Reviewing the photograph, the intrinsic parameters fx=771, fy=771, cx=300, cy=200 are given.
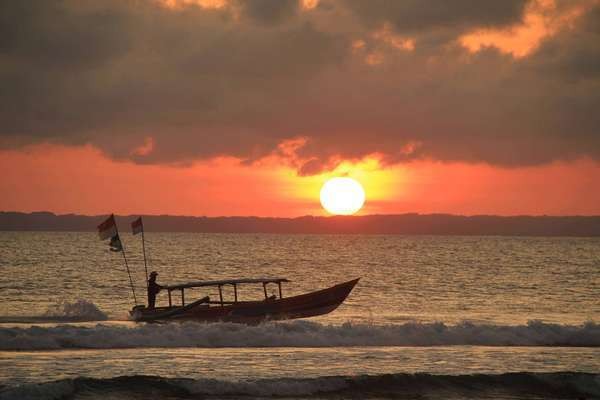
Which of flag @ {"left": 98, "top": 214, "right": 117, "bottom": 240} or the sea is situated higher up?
flag @ {"left": 98, "top": 214, "right": 117, "bottom": 240}

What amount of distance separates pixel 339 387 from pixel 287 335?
8344mm

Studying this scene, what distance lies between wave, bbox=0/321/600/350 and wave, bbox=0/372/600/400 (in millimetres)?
6895

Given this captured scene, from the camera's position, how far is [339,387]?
21844 mm

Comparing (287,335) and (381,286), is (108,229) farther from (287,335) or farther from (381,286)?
(381,286)

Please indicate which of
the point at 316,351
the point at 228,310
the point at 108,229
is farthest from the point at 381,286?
the point at 316,351

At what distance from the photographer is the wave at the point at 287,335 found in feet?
93.1

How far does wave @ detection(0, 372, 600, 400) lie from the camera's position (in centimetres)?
2074

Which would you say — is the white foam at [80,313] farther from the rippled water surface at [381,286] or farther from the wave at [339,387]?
the wave at [339,387]

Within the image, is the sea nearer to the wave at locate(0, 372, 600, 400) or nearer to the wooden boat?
the wave at locate(0, 372, 600, 400)

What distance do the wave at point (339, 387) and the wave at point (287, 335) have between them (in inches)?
271

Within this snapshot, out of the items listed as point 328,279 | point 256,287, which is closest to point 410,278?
point 328,279

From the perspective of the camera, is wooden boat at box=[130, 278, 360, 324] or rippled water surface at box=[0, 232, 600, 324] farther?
rippled water surface at box=[0, 232, 600, 324]

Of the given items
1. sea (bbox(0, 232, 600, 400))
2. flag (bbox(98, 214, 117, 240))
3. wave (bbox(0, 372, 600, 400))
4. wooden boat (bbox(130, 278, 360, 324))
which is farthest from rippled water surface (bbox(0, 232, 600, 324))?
wave (bbox(0, 372, 600, 400))

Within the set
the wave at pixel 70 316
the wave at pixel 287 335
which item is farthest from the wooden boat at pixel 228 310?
the wave at pixel 70 316
